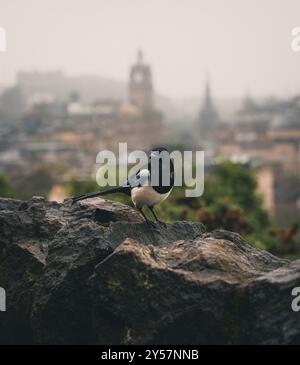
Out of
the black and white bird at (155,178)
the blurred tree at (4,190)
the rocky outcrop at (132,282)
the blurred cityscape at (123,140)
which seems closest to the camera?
the rocky outcrop at (132,282)

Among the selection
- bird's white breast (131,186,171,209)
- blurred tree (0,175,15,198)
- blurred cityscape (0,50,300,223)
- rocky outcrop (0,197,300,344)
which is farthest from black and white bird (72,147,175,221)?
blurred cityscape (0,50,300,223)

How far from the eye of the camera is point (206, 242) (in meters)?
11.2

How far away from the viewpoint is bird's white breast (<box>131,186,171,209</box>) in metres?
11.9

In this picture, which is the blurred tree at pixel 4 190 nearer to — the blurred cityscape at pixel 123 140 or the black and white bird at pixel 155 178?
the blurred cityscape at pixel 123 140

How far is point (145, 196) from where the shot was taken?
12023mm

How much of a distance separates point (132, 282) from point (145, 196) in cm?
156

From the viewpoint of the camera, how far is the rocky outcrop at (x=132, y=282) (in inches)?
412

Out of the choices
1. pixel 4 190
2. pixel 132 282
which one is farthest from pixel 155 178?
pixel 4 190

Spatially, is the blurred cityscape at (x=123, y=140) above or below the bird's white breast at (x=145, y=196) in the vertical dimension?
above

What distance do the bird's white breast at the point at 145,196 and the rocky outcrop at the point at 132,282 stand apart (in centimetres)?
21

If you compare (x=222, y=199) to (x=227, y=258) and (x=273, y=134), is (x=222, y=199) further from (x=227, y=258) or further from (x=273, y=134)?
(x=273, y=134)

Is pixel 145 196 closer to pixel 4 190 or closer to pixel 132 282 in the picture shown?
pixel 132 282

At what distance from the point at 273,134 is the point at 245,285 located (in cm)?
12400

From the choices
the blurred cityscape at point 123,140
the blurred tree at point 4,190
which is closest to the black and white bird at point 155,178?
the blurred tree at point 4,190
